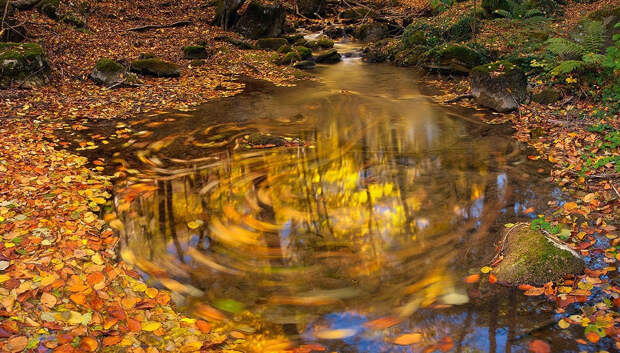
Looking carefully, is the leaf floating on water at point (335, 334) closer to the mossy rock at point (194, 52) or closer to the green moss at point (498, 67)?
the green moss at point (498, 67)

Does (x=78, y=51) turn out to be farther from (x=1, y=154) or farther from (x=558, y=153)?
(x=558, y=153)

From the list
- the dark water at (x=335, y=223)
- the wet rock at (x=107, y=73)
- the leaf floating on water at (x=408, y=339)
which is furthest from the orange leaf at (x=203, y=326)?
the wet rock at (x=107, y=73)

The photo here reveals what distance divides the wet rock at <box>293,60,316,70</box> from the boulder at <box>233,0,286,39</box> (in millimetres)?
3870

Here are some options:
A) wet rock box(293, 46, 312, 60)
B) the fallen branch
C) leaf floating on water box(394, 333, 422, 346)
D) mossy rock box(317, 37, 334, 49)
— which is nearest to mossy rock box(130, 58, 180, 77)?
the fallen branch

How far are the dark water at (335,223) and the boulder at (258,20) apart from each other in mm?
10469

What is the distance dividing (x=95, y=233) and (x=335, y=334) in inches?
118

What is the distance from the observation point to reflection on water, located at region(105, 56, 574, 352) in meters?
3.73

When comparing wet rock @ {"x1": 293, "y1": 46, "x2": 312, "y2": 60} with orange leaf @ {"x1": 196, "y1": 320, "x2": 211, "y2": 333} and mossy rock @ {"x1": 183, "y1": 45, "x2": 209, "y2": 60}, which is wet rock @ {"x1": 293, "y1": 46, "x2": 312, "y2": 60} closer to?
mossy rock @ {"x1": 183, "y1": 45, "x2": 209, "y2": 60}

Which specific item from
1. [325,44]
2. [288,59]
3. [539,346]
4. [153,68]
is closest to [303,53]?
[288,59]

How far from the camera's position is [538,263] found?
13.4 feet

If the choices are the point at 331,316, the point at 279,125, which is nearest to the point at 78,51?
the point at 279,125

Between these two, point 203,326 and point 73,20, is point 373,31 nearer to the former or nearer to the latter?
point 73,20

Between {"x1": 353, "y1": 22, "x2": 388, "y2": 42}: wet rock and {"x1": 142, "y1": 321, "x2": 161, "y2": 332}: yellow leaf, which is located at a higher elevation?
{"x1": 353, "y1": 22, "x2": 388, "y2": 42}: wet rock

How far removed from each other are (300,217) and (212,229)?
1.10 metres
